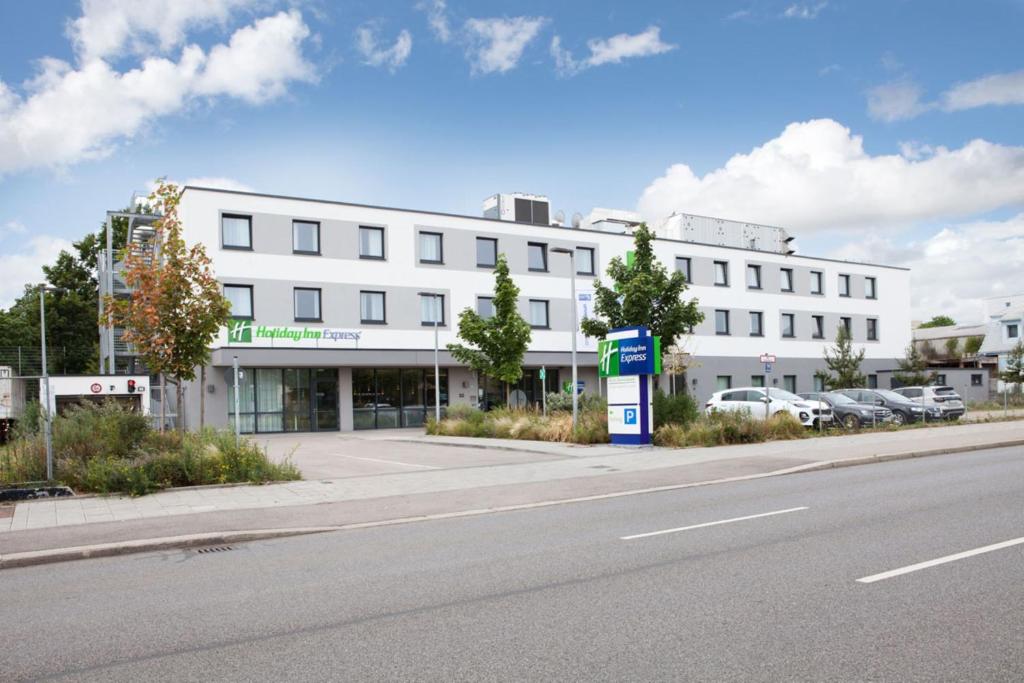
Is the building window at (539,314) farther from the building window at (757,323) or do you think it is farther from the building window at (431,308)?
the building window at (757,323)

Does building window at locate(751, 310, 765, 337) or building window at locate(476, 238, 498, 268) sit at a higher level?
building window at locate(476, 238, 498, 268)

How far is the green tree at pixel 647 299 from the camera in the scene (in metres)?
25.3

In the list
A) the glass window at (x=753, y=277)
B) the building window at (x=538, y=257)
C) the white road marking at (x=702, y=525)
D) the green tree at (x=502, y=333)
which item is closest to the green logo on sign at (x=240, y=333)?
the green tree at (x=502, y=333)

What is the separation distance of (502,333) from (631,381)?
8.98m

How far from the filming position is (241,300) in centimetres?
3319

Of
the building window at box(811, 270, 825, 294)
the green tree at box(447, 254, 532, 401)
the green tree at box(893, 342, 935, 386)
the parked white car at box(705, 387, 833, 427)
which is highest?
the building window at box(811, 270, 825, 294)

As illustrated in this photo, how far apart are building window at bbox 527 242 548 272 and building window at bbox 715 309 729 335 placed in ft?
37.4

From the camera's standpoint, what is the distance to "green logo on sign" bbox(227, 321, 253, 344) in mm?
32500

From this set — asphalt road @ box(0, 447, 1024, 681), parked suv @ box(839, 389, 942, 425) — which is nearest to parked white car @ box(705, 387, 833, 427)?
parked suv @ box(839, 389, 942, 425)

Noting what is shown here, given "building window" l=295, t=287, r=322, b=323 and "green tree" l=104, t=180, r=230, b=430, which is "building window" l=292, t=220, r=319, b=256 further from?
"green tree" l=104, t=180, r=230, b=430

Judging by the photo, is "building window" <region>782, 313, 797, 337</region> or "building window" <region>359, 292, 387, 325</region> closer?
"building window" <region>359, 292, 387, 325</region>

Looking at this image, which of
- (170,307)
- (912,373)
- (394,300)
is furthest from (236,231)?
(912,373)

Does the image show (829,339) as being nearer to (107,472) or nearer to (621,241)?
(621,241)

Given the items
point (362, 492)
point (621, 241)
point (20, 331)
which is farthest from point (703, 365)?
point (20, 331)
